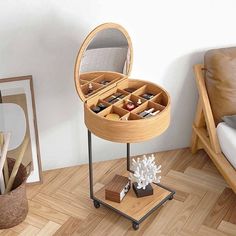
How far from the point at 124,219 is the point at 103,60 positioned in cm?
76

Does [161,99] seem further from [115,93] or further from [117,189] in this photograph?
[117,189]

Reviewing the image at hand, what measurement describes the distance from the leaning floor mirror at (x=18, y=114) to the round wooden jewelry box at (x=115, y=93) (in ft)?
1.09

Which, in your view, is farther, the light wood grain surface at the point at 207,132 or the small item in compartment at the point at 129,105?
the light wood grain surface at the point at 207,132

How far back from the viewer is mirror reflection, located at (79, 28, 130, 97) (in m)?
2.03

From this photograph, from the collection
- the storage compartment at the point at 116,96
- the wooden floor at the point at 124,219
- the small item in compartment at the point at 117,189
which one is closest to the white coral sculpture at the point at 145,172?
the small item in compartment at the point at 117,189

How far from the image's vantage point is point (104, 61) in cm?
211

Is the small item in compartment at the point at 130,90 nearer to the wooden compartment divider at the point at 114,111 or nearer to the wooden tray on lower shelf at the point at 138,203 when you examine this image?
the wooden compartment divider at the point at 114,111

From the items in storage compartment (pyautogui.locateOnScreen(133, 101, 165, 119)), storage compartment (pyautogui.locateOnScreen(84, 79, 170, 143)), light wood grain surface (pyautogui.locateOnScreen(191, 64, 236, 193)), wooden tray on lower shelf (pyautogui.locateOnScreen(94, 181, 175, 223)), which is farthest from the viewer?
light wood grain surface (pyautogui.locateOnScreen(191, 64, 236, 193))

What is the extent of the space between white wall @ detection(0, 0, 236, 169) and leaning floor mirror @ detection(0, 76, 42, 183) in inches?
1.8

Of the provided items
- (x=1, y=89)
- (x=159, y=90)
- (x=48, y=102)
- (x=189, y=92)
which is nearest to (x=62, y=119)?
(x=48, y=102)

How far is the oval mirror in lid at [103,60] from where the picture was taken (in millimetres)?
2001

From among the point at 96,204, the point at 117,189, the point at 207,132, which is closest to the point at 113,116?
the point at 117,189

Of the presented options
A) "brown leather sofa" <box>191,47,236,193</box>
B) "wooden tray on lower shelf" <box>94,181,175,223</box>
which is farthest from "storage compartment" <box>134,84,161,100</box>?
"wooden tray on lower shelf" <box>94,181,175,223</box>

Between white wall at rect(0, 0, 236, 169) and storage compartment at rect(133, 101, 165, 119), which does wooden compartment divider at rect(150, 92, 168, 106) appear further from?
white wall at rect(0, 0, 236, 169)
